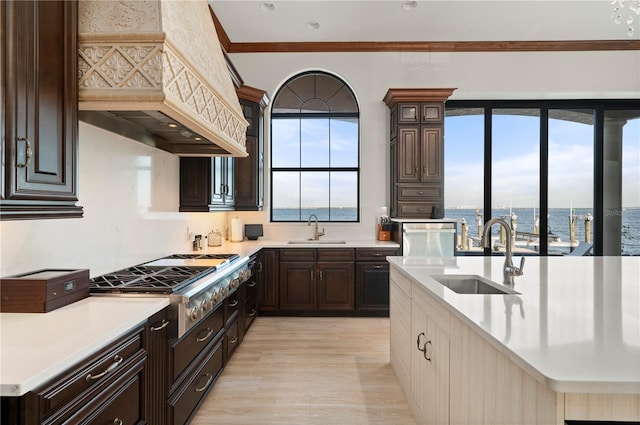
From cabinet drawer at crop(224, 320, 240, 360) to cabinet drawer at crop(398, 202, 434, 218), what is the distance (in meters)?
2.60

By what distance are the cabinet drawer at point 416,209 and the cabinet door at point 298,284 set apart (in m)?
1.39

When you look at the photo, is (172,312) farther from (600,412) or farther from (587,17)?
(587,17)

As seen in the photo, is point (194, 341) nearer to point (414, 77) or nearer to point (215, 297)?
point (215, 297)

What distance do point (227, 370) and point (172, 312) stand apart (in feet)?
4.48

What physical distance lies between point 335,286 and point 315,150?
6.70 feet

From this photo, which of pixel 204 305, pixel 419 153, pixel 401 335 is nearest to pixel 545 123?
pixel 419 153

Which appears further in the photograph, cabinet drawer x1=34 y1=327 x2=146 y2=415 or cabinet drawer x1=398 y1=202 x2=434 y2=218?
cabinet drawer x1=398 y1=202 x2=434 y2=218

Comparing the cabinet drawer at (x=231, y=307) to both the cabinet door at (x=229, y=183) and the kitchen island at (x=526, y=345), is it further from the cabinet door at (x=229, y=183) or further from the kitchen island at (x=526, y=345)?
the kitchen island at (x=526, y=345)

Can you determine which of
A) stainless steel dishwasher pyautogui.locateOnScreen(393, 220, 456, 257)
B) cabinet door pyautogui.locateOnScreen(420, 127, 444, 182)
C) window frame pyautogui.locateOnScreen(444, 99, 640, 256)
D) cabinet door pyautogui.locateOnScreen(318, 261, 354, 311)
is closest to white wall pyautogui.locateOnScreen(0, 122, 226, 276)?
cabinet door pyautogui.locateOnScreen(318, 261, 354, 311)

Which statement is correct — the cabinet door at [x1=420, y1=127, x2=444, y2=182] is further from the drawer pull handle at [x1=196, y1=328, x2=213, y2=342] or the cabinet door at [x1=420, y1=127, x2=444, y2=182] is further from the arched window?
the drawer pull handle at [x1=196, y1=328, x2=213, y2=342]

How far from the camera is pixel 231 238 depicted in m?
4.71

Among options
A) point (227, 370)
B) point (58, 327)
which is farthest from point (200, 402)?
point (58, 327)

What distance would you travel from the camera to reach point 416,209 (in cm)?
471

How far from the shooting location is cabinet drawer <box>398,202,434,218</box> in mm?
4707
